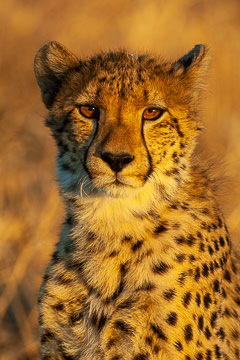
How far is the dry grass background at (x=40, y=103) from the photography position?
4.63 metres

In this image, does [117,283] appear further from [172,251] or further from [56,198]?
[56,198]

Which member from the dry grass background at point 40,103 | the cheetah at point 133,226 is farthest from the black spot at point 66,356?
the dry grass background at point 40,103

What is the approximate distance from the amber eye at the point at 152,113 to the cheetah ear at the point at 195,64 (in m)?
0.28

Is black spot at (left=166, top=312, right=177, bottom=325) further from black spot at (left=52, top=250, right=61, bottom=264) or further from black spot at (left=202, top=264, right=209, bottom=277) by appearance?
black spot at (left=52, top=250, right=61, bottom=264)

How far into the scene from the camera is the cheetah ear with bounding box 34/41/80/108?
308 centimetres

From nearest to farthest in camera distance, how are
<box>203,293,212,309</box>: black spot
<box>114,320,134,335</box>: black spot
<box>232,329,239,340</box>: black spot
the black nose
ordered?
1. the black nose
2. <box>114,320,134,335</box>: black spot
3. <box>203,293,212,309</box>: black spot
4. <box>232,329,239,340</box>: black spot

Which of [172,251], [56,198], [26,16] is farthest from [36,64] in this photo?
[26,16]

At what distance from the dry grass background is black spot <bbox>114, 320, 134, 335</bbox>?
1726 millimetres

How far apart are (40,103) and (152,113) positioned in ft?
10.9

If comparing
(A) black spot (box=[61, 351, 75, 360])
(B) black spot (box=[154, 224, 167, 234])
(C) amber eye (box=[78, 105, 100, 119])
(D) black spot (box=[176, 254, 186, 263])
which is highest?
(C) amber eye (box=[78, 105, 100, 119])

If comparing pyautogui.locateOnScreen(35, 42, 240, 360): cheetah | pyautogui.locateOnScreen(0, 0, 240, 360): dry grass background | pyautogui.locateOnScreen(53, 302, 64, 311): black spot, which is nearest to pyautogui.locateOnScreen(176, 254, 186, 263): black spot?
pyautogui.locateOnScreen(35, 42, 240, 360): cheetah

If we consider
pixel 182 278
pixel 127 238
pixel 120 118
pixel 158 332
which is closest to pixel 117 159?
pixel 120 118

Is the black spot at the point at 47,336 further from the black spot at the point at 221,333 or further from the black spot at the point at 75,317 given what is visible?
the black spot at the point at 221,333

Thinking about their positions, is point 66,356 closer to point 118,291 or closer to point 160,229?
point 118,291
